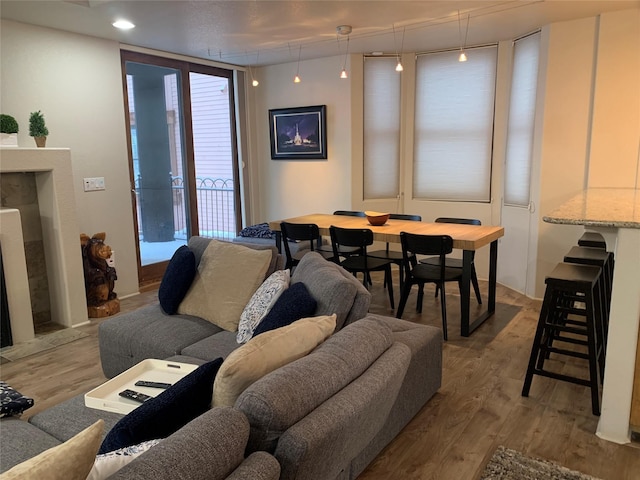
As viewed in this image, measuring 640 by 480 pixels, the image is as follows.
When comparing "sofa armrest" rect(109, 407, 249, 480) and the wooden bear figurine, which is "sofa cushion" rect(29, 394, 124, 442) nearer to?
"sofa armrest" rect(109, 407, 249, 480)

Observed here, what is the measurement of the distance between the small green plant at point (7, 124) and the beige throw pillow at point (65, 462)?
3533 mm

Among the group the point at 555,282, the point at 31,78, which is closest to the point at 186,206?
the point at 31,78

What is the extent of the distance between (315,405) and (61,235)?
3472 mm

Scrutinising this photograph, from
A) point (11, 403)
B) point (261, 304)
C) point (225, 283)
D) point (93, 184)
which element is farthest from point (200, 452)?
point (93, 184)

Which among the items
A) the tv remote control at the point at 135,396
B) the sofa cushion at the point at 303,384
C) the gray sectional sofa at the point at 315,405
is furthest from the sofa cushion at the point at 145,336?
the sofa cushion at the point at 303,384

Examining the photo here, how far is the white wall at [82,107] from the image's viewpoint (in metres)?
4.05

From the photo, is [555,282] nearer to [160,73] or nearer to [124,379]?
[124,379]

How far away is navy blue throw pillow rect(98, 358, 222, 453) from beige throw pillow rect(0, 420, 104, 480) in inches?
11.7

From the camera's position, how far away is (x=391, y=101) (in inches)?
225

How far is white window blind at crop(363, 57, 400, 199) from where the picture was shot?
5625 millimetres

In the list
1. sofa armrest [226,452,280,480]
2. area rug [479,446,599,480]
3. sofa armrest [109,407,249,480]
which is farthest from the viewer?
area rug [479,446,599,480]

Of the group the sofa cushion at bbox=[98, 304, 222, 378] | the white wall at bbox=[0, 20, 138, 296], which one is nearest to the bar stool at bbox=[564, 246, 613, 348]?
the sofa cushion at bbox=[98, 304, 222, 378]

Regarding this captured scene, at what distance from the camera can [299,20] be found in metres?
4.05

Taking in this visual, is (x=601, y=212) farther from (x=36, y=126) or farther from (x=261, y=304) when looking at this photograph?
(x=36, y=126)
